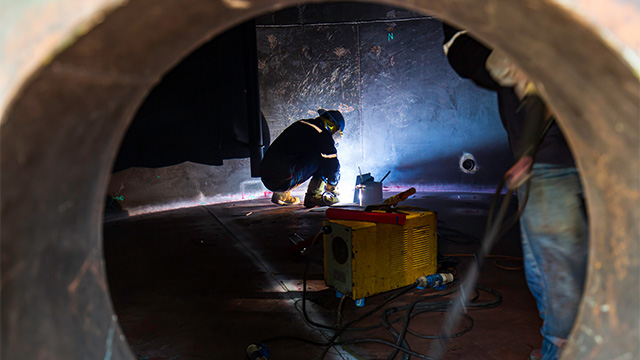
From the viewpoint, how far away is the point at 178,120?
5.66 meters

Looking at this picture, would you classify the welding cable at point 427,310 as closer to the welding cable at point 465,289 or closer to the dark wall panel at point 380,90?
the welding cable at point 465,289

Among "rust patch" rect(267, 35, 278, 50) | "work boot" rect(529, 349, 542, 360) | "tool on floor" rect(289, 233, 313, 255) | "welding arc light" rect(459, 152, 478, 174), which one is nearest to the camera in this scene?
"work boot" rect(529, 349, 542, 360)

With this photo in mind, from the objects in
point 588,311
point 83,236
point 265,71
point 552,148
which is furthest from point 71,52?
point 265,71

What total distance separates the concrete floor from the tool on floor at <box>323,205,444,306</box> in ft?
0.32

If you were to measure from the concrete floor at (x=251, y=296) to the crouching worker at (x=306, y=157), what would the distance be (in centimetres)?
62

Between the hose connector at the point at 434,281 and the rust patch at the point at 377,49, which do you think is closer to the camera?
the hose connector at the point at 434,281

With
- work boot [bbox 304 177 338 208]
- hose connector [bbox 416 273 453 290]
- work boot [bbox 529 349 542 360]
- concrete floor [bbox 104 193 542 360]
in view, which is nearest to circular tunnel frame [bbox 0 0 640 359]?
work boot [bbox 529 349 542 360]

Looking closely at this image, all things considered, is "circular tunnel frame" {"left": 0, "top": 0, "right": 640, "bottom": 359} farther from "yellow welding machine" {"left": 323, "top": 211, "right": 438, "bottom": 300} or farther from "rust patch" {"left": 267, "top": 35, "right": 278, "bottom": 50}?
"rust patch" {"left": 267, "top": 35, "right": 278, "bottom": 50}

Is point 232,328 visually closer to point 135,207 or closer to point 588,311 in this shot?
point 588,311

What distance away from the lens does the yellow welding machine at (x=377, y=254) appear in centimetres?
237

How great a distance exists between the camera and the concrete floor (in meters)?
1.96

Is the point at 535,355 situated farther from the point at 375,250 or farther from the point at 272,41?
the point at 272,41

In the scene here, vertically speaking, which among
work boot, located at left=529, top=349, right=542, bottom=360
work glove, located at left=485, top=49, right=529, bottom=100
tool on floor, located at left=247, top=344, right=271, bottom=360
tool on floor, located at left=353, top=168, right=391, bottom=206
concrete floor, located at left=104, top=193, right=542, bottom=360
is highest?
work glove, located at left=485, top=49, right=529, bottom=100

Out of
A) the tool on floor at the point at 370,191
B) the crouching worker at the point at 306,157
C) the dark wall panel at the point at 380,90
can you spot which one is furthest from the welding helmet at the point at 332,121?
the dark wall panel at the point at 380,90
